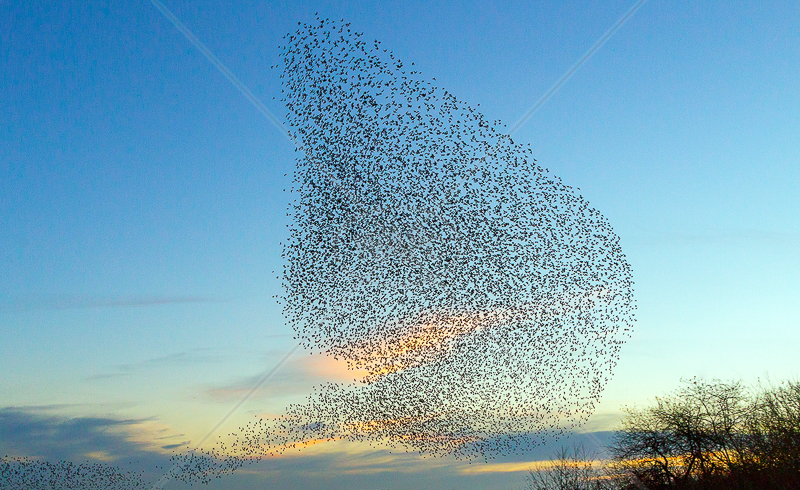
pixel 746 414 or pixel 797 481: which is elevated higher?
pixel 746 414

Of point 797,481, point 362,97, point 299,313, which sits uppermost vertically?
point 362,97

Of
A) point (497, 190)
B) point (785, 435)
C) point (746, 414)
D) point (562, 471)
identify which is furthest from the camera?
point (562, 471)

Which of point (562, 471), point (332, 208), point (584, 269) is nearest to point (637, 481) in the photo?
point (562, 471)

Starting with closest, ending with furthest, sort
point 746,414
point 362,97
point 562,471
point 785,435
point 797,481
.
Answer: point 362,97 < point 797,481 < point 785,435 < point 746,414 < point 562,471

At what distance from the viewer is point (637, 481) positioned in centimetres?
4366

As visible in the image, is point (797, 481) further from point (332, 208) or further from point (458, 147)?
point (332, 208)

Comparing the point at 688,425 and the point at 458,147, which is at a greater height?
the point at 458,147

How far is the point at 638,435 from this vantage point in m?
43.8

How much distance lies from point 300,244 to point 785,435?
26.9m

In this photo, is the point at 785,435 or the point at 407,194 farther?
the point at 785,435

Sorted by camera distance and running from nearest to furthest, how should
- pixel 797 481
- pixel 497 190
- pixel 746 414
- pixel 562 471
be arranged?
pixel 497 190 < pixel 797 481 < pixel 746 414 < pixel 562 471

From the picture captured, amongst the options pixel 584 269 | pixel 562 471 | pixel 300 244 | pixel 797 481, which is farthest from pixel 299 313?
pixel 562 471

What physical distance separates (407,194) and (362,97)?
3.96 m

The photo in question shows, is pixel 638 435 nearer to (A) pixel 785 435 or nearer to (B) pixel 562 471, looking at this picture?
(A) pixel 785 435
